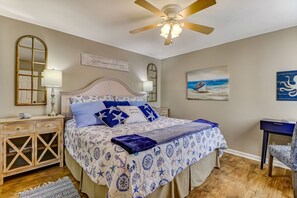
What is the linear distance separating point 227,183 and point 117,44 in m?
3.41

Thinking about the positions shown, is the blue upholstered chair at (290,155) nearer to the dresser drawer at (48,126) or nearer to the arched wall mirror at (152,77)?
the arched wall mirror at (152,77)

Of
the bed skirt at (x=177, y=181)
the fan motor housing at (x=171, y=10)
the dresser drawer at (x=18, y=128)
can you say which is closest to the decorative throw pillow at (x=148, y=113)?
the bed skirt at (x=177, y=181)

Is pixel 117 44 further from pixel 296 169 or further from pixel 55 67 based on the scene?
pixel 296 169

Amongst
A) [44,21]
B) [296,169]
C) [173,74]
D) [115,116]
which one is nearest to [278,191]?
[296,169]

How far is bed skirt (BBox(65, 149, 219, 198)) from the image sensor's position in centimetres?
156

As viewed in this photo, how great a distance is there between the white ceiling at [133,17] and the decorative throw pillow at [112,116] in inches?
58.6

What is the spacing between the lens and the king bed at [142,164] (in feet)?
4.24

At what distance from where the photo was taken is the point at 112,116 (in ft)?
7.86

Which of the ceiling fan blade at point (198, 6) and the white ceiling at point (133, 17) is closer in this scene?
the ceiling fan blade at point (198, 6)

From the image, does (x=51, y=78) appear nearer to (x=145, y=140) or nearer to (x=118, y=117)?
(x=118, y=117)

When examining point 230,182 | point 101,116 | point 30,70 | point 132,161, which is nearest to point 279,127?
A: point 230,182

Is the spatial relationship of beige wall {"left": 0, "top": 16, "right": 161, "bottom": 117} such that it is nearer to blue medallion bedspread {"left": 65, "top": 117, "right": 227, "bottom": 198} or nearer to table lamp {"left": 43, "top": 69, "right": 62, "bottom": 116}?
table lamp {"left": 43, "top": 69, "right": 62, "bottom": 116}

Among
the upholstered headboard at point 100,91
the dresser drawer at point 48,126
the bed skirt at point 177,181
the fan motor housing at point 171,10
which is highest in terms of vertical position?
the fan motor housing at point 171,10

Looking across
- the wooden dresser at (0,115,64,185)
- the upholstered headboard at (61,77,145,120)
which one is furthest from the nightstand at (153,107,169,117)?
the wooden dresser at (0,115,64,185)
